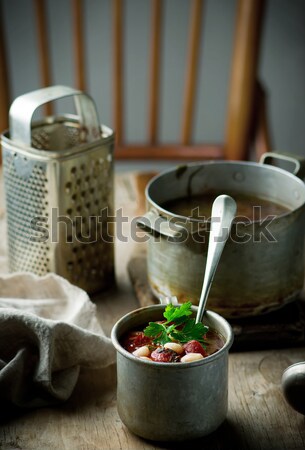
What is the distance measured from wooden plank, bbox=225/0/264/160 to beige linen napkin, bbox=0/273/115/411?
79 cm

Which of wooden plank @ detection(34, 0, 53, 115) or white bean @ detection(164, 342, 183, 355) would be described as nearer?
white bean @ detection(164, 342, 183, 355)

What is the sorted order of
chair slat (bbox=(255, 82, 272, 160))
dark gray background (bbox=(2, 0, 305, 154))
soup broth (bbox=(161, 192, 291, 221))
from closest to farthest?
soup broth (bbox=(161, 192, 291, 221))
chair slat (bbox=(255, 82, 272, 160))
dark gray background (bbox=(2, 0, 305, 154))

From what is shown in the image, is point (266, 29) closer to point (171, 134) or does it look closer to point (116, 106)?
point (171, 134)

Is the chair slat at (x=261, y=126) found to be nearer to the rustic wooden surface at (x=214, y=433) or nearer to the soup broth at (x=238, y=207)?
the soup broth at (x=238, y=207)

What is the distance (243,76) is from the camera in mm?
1654

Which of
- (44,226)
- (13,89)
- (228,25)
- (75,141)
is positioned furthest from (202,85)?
(44,226)

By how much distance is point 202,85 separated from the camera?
2.54m

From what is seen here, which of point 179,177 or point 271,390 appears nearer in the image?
point 271,390

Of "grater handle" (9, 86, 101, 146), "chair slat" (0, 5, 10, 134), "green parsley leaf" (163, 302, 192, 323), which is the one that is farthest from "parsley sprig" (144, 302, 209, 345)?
"chair slat" (0, 5, 10, 134)

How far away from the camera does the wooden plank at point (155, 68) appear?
163 cm

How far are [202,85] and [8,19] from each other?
2.33 ft

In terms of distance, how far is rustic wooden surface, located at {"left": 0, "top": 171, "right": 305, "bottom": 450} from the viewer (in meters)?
0.87

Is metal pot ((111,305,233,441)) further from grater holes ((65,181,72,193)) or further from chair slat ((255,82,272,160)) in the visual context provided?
chair slat ((255,82,272,160))

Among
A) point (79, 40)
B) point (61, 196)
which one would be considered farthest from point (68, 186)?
point (79, 40)
